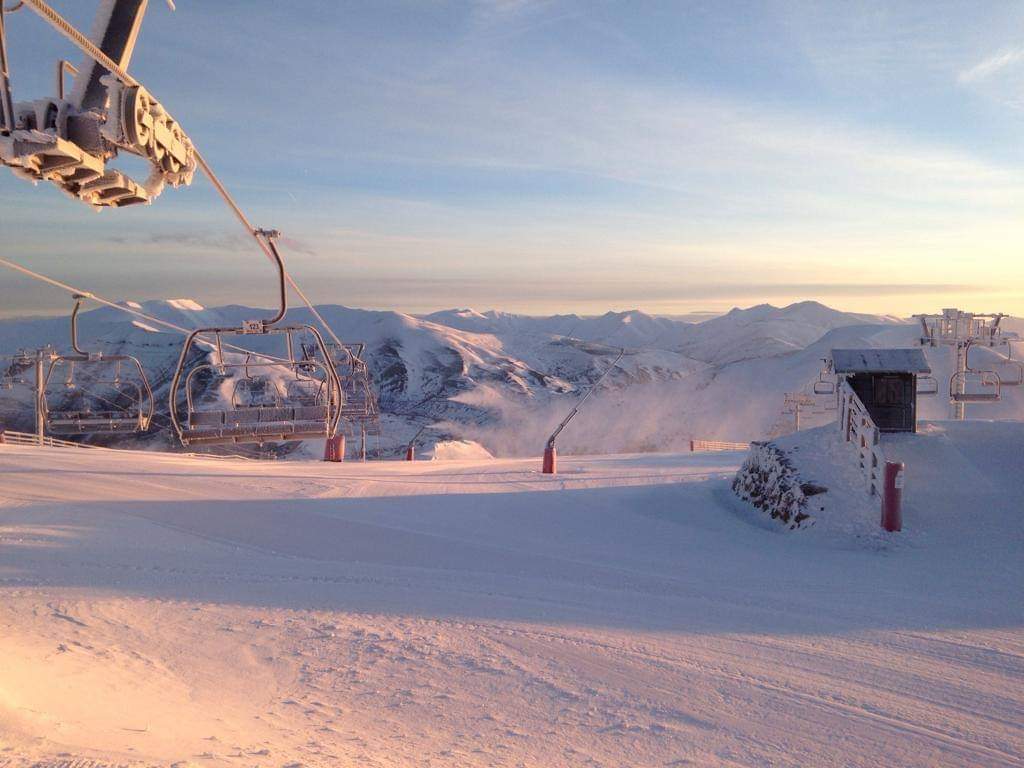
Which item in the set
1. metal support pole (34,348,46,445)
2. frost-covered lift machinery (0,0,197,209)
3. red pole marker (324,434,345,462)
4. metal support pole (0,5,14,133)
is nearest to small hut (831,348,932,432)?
frost-covered lift machinery (0,0,197,209)

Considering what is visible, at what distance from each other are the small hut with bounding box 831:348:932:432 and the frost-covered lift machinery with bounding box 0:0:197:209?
1497cm

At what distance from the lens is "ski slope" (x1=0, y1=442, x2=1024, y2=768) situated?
514 centimetres

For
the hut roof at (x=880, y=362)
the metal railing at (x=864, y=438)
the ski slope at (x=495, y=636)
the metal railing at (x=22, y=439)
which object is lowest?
the metal railing at (x=22, y=439)

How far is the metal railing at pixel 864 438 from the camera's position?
39.2ft

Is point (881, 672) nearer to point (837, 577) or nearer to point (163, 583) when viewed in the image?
point (837, 577)

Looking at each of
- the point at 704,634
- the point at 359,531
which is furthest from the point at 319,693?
the point at 359,531

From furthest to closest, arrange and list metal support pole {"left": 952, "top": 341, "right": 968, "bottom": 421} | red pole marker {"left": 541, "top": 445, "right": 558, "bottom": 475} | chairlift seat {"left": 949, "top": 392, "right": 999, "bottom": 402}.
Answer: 1. metal support pole {"left": 952, "top": 341, "right": 968, "bottom": 421}
2. chairlift seat {"left": 949, "top": 392, "right": 999, "bottom": 402}
3. red pole marker {"left": 541, "top": 445, "right": 558, "bottom": 475}

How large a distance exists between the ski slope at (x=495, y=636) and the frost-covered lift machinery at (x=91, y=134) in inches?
123

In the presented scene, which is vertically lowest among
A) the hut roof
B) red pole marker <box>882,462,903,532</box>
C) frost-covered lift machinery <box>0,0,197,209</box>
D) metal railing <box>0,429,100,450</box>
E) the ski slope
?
metal railing <box>0,429,100,450</box>

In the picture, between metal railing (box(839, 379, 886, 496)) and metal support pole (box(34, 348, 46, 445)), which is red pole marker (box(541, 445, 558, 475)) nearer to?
metal railing (box(839, 379, 886, 496))

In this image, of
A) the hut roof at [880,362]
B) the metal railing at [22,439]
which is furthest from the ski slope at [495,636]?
the metal railing at [22,439]

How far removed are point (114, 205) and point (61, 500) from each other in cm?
1038

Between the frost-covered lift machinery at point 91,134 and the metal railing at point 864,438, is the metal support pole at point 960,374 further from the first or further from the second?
the frost-covered lift machinery at point 91,134

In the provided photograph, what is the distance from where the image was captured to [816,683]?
6.14m
